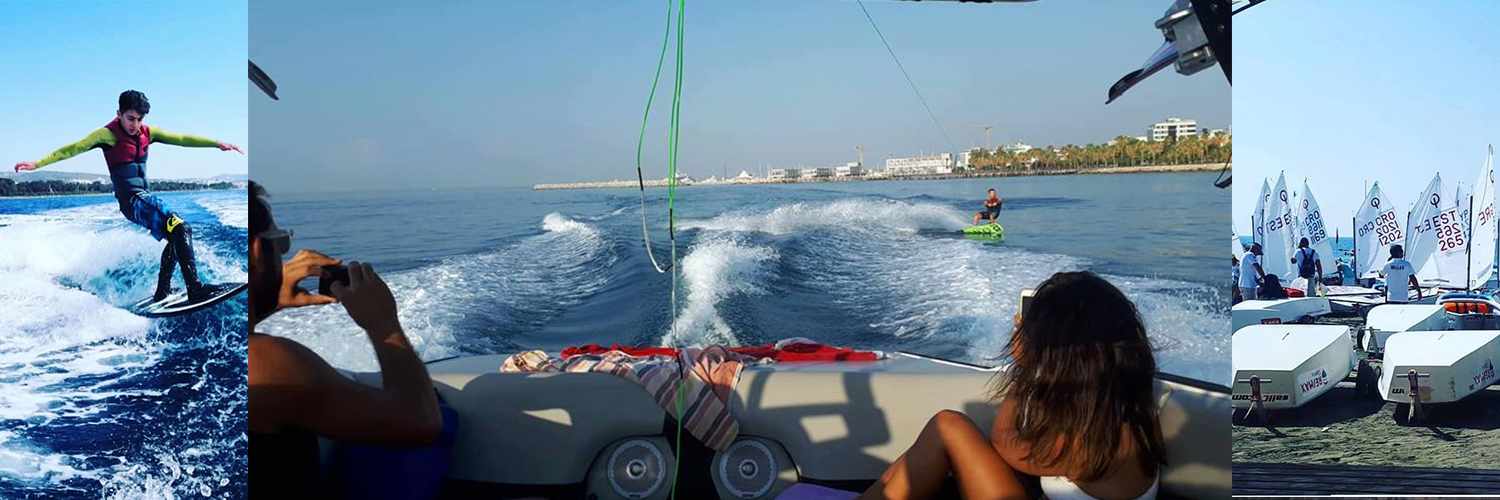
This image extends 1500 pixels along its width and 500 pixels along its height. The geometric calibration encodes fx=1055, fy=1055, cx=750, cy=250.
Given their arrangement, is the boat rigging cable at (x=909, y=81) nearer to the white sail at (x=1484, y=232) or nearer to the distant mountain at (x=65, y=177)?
the distant mountain at (x=65, y=177)

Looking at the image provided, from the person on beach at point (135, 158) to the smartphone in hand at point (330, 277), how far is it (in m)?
0.88

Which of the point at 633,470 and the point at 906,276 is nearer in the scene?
the point at 633,470

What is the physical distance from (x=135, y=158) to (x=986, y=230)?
19.9 ft

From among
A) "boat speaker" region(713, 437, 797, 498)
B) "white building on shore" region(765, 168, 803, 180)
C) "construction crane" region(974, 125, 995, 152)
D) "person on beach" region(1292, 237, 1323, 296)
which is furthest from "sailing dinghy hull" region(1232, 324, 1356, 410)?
"boat speaker" region(713, 437, 797, 498)

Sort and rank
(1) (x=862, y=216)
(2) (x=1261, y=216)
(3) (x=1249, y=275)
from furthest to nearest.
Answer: (2) (x=1261, y=216)
(3) (x=1249, y=275)
(1) (x=862, y=216)

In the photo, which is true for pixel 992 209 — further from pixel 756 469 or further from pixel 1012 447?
pixel 1012 447

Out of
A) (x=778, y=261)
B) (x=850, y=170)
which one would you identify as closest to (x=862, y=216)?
(x=778, y=261)

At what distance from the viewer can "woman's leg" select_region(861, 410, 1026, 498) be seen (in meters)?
1.88

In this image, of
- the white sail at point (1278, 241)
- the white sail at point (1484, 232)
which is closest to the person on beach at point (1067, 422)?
the white sail at point (1484, 232)

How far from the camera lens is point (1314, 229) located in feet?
35.7

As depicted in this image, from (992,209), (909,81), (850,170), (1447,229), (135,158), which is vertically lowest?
(1447,229)

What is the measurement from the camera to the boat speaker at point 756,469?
231cm

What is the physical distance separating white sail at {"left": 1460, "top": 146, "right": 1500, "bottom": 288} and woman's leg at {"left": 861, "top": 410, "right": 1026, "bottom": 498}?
26.7ft

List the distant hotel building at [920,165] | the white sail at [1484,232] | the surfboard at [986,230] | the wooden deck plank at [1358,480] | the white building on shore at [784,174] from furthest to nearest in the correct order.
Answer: the white sail at [1484,232] → the surfboard at [986,230] → the distant hotel building at [920,165] → the white building on shore at [784,174] → the wooden deck plank at [1358,480]
